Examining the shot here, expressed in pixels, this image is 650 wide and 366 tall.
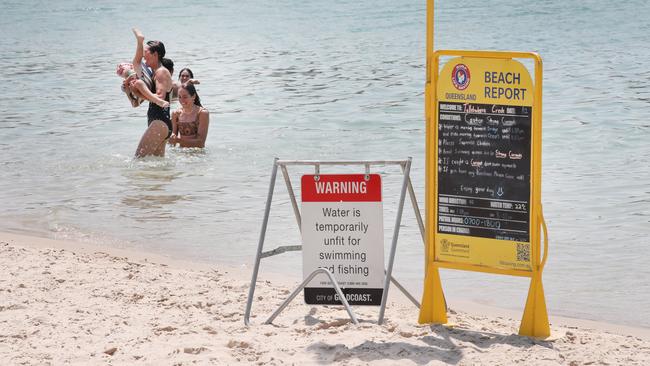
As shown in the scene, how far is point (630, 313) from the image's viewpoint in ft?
23.7

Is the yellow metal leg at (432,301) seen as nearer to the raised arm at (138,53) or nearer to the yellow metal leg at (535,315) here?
the yellow metal leg at (535,315)

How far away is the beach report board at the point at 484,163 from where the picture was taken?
5.81 meters

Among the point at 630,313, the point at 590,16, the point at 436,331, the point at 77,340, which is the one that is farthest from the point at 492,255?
the point at 590,16

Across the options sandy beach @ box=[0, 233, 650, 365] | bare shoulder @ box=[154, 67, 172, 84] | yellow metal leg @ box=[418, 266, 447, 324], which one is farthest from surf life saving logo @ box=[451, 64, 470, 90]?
bare shoulder @ box=[154, 67, 172, 84]

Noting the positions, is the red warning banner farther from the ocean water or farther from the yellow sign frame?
the ocean water

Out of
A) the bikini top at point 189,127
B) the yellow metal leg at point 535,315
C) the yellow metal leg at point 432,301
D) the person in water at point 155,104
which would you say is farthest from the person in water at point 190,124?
the yellow metal leg at point 535,315

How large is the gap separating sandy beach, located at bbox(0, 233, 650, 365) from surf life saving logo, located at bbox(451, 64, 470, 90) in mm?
1373

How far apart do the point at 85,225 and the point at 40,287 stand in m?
2.95

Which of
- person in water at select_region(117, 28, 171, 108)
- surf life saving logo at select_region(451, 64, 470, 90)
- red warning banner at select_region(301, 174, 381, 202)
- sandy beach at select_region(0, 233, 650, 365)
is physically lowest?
sandy beach at select_region(0, 233, 650, 365)

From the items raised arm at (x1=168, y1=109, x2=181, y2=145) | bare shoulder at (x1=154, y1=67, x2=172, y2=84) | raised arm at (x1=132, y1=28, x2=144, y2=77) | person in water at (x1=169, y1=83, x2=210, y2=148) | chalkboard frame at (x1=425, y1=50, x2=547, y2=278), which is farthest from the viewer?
raised arm at (x1=168, y1=109, x2=181, y2=145)

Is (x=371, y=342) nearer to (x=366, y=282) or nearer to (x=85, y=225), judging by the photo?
(x=366, y=282)

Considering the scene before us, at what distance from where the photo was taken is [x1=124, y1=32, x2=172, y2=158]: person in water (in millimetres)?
12242

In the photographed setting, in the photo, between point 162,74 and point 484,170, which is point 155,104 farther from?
point 484,170

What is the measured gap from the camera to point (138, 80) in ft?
39.1
